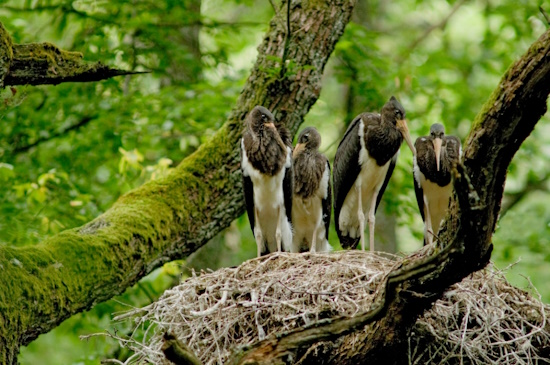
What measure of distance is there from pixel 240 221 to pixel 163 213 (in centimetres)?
283

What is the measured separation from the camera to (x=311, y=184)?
6.79m

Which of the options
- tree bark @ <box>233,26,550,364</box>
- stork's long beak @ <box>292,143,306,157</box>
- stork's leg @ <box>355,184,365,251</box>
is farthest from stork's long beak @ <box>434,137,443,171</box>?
tree bark @ <box>233,26,550,364</box>

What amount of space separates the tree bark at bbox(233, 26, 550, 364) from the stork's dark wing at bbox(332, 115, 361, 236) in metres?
2.86

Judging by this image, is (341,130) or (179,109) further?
(341,130)

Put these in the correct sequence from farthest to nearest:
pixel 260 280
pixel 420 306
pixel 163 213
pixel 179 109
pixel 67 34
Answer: pixel 67 34 < pixel 179 109 < pixel 163 213 < pixel 260 280 < pixel 420 306

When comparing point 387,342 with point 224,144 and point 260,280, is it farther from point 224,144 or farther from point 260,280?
point 224,144

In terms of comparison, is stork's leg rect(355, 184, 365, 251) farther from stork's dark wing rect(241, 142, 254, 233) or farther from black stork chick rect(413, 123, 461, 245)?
stork's dark wing rect(241, 142, 254, 233)

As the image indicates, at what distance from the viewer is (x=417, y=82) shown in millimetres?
9734

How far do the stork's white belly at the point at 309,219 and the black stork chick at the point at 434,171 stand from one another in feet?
2.54

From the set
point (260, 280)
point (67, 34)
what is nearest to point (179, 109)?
point (67, 34)

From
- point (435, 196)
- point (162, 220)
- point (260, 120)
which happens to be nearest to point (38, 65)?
point (162, 220)

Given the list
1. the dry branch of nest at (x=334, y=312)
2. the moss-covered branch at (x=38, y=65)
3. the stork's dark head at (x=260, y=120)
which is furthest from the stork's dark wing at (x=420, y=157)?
the moss-covered branch at (x=38, y=65)

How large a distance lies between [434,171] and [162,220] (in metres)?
2.15

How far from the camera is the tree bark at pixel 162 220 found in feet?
16.4
